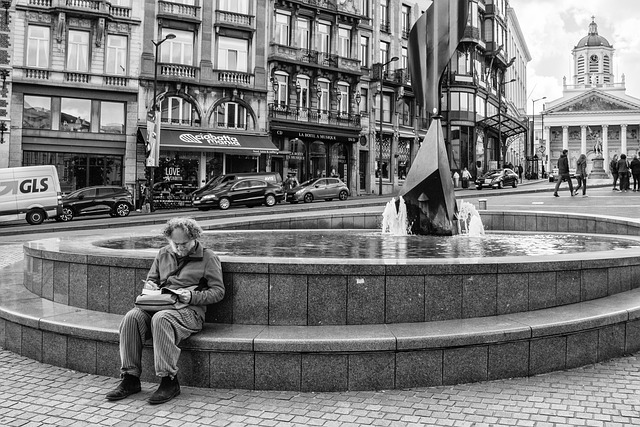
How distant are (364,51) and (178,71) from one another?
16.4 meters

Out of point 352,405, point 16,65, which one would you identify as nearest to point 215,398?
point 352,405

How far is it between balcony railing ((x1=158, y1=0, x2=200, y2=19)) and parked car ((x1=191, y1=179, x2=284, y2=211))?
11643 millimetres

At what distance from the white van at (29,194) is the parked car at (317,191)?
38.9 ft

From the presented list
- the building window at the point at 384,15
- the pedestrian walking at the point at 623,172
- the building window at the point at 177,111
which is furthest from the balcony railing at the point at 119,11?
the pedestrian walking at the point at 623,172

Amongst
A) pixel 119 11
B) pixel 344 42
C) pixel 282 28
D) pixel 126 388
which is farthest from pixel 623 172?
pixel 126 388

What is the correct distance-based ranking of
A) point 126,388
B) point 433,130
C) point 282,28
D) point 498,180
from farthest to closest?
1. point 498,180
2. point 282,28
3. point 433,130
4. point 126,388

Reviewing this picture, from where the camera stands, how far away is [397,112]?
46375mm

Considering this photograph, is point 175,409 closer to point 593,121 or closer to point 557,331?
point 557,331

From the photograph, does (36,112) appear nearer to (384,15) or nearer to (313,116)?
(313,116)

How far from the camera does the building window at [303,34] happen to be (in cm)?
3950

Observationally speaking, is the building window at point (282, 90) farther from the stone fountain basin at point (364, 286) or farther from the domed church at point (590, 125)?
the domed church at point (590, 125)

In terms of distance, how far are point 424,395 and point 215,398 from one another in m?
1.66

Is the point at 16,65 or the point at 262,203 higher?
the point at 16,65

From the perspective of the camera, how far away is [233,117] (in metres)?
35.8
